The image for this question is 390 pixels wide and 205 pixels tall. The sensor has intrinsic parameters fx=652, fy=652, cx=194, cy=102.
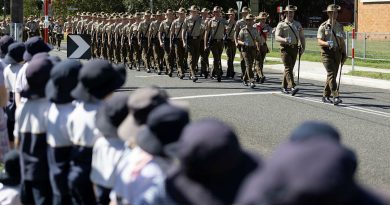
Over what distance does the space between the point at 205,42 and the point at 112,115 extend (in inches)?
582

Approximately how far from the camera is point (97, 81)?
4008 millimetres

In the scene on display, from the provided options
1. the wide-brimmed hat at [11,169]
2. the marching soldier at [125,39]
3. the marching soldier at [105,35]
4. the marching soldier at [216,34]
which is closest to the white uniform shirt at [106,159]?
the wide-brimmed hat at [11,169]

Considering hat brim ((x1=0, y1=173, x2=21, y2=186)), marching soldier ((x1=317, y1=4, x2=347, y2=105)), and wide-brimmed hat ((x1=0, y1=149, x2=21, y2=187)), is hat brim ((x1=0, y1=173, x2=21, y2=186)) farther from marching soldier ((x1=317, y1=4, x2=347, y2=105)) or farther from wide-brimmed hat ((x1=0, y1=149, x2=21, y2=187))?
marching soldier ((x1=317, y1=4, x2=347, y2=105))

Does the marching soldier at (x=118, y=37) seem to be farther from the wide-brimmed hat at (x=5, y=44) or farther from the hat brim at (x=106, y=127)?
the hat brim at (x=106, y=127)

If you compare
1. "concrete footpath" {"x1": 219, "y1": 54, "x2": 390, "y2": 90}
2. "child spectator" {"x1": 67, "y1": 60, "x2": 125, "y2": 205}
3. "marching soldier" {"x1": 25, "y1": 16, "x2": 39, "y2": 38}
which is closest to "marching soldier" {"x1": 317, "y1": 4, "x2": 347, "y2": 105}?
"concrete footpath" {"x1": 219, "y1": 54, "x2": 390, "y2": 90}

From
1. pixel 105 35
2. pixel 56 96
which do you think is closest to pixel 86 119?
pixel 56 96

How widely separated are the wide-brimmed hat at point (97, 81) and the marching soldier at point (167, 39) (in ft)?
50.4

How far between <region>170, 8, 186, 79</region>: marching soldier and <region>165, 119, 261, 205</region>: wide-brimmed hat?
16249 mm

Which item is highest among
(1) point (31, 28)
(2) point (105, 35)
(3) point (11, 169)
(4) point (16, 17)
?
(1) point (31, 28)

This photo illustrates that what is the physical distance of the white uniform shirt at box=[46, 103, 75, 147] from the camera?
434 cm

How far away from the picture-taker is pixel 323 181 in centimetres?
172

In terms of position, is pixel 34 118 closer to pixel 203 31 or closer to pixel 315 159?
pixel 315 159

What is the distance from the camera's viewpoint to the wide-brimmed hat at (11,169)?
205 inches

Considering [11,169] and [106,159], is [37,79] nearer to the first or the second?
[11,169]
